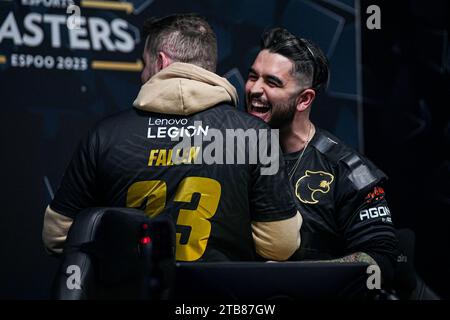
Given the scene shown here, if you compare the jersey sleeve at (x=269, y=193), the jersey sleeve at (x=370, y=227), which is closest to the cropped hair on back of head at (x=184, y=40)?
the jersey sleeve at (x=269, y=193)

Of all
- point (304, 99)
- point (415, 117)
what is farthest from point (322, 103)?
point (304, 99)

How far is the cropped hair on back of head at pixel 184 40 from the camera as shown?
2.76 meters

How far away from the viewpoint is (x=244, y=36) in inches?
163

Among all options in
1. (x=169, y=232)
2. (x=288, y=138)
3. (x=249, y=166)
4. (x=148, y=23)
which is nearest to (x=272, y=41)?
(x=288, y=138)

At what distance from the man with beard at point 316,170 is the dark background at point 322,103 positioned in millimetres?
793

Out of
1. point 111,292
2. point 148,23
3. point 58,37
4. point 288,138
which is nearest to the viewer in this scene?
point 111,292

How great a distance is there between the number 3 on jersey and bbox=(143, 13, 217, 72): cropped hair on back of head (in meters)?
0.45

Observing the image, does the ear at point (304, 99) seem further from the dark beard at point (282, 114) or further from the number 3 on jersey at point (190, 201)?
the number 3 on jersey at point (190, 201)

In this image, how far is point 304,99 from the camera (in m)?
3.36

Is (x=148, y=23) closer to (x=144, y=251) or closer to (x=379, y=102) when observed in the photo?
(x=144, y=251)

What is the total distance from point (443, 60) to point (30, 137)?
2.23 meters

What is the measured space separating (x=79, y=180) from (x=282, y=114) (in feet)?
3.30

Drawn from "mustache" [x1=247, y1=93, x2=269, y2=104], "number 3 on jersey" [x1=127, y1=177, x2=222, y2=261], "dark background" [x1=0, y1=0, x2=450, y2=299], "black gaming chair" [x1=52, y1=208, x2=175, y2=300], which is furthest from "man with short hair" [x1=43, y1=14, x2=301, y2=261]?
"dark background" [x1=0, y1=0, x2=450, y2=299]

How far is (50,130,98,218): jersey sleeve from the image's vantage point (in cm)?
263
